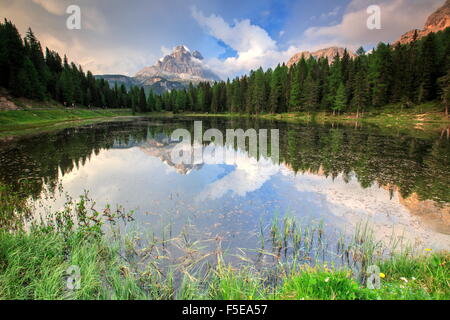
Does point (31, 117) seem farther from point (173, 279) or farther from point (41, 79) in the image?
point (173, 279)

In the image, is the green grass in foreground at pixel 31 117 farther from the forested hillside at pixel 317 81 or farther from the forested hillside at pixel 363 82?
the forested hillside at pixel 363 82

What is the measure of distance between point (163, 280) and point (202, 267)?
1.12 metres

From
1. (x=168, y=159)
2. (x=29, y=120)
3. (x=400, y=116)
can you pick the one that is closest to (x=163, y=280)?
(x=168, y=159)

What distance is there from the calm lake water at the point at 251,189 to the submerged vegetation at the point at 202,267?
890mm

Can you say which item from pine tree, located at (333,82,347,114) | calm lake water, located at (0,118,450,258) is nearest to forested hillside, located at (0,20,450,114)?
pine tree, located at (333,82,347,114)

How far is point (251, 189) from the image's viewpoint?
1324 centimetres

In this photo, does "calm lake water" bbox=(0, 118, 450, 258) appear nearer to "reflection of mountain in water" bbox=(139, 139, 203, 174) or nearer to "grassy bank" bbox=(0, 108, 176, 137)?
"reflection of mountain in water" bbox=(139, 139, 203, 174)

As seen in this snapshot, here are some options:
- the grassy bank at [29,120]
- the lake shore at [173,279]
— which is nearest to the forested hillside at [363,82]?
the lake shore at [173,279]

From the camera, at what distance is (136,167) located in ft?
60.6

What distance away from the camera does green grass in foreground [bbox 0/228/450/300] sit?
438 centimetres

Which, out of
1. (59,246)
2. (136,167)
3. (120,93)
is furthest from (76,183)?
(120,93)

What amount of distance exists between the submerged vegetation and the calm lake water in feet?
2.92

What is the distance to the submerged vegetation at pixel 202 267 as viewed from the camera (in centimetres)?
458
